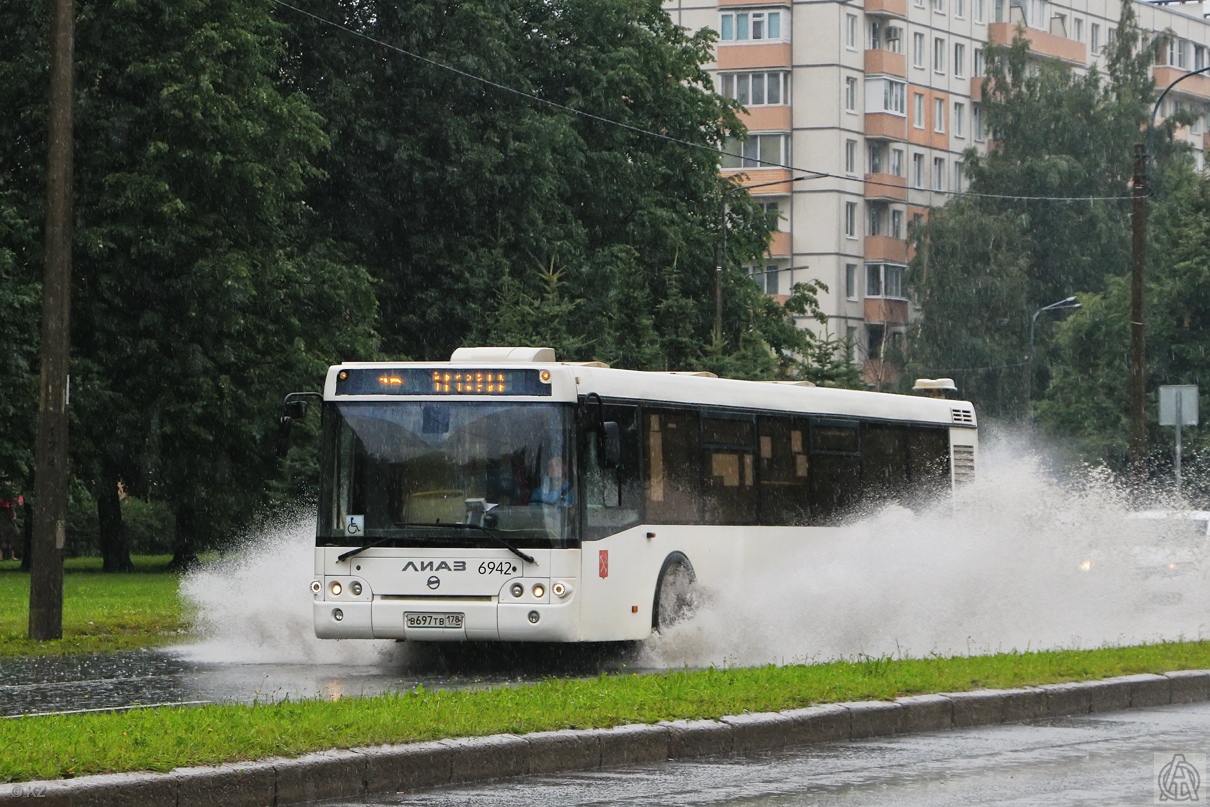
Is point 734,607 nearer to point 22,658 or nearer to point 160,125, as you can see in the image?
point 22,658

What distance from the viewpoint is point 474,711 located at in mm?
12172

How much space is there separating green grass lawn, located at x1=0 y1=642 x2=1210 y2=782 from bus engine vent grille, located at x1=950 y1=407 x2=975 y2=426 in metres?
8.15

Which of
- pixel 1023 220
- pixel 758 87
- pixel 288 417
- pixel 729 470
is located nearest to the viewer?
pixel 288 417

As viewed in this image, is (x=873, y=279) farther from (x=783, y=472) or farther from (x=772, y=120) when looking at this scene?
(x=783, y=472)

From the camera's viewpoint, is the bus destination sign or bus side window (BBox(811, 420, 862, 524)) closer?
the bus destination sign

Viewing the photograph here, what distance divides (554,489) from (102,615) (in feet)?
29.0

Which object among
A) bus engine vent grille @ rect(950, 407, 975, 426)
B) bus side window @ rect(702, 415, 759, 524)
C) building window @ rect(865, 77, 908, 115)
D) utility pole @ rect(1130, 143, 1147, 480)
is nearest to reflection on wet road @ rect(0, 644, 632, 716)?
bus side window @ rect(702, 415, 759, 524)

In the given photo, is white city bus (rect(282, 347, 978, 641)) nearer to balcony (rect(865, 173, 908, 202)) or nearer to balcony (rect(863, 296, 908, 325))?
balcony (rect(863, 296, 908, 325))

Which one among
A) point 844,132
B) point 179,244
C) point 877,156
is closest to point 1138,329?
point 179,244

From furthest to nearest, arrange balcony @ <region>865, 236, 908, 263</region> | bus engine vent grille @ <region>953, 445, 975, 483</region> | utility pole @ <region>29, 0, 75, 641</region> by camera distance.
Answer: balcony @ <region>865, 236, 908, 263</region> < bus engine vent grille @ <region>953, 445, 975, 483</region> < utility pole @ <region>29, 0, 75, 641</region>

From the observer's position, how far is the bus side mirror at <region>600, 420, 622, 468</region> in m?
17.3

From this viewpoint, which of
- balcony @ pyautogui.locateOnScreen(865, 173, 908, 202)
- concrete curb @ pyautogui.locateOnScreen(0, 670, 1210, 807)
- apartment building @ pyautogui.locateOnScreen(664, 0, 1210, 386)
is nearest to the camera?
concrete curb @ pyautogui.locateOnScreen(0, 670, 1210, 807)

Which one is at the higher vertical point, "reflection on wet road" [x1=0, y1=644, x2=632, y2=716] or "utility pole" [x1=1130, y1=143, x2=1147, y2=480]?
"utility pole" [x1=1130, y1=143, x2=1147, y2=480]

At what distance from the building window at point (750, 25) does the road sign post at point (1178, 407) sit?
190 feet
